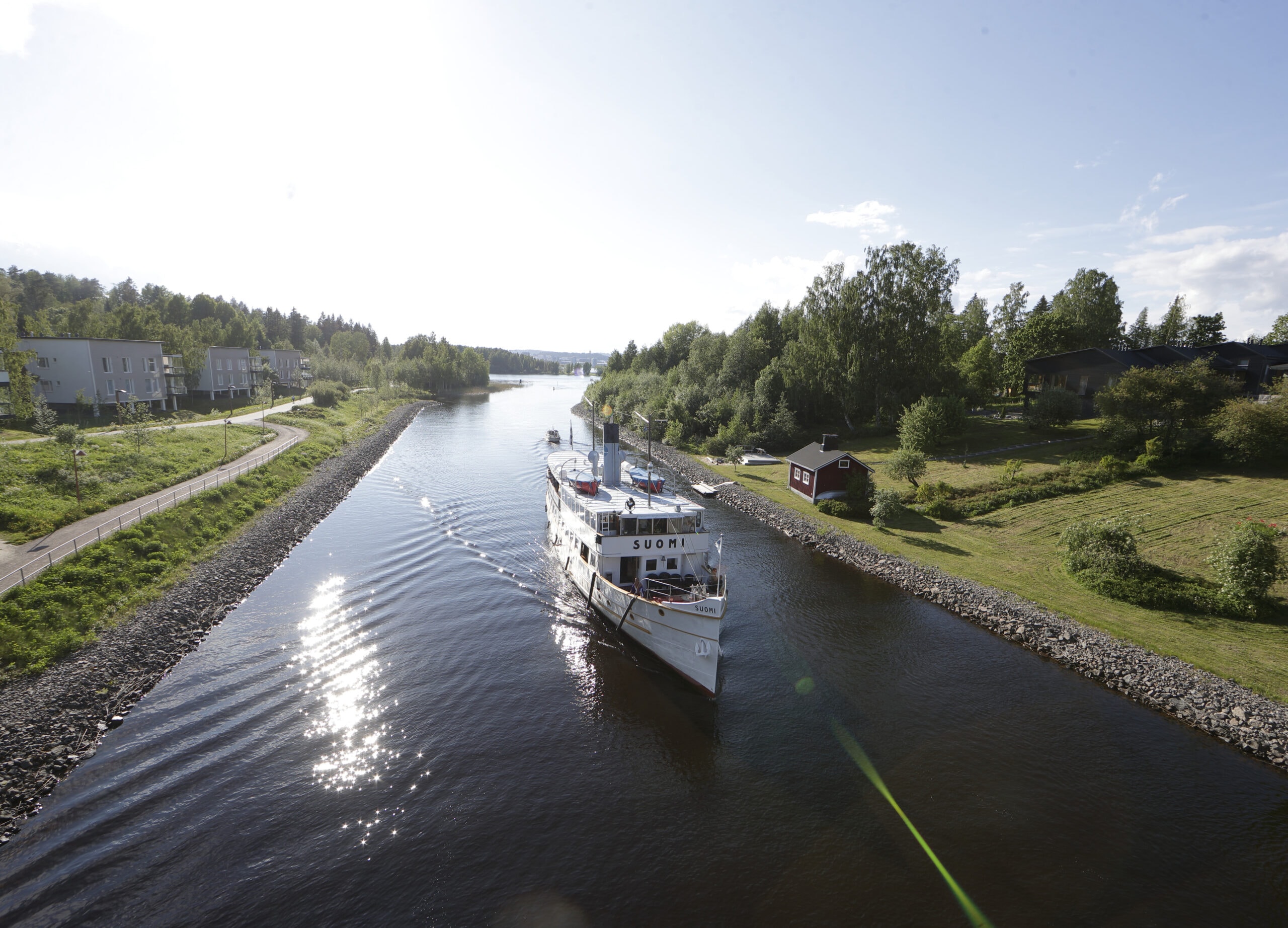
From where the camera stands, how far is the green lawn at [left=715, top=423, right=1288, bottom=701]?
87.2 feet

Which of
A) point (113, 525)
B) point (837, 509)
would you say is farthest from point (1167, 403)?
point (113, 525)

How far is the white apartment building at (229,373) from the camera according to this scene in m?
102

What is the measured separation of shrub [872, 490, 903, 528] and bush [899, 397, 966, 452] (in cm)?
1384

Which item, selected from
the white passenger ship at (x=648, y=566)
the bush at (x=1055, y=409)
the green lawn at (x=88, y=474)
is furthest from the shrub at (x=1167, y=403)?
the green lawn at (x=88, y=474)

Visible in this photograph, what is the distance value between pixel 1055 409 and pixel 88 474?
91.7m

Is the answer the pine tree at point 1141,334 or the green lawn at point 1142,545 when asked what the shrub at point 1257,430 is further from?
the pine tree at point 1141,334

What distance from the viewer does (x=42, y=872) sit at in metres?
15.7

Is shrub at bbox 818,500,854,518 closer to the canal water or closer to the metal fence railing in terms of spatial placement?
the canal water

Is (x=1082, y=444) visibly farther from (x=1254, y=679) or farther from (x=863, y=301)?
(x=1254, y=679)

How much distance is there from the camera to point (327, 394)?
118188 mm

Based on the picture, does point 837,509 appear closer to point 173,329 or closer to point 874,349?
point 874,349

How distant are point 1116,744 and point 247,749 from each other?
33.5m

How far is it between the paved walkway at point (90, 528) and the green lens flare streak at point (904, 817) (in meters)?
38.6

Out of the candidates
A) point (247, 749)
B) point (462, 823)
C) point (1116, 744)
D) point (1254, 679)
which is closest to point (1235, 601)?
point (1254, 679)
